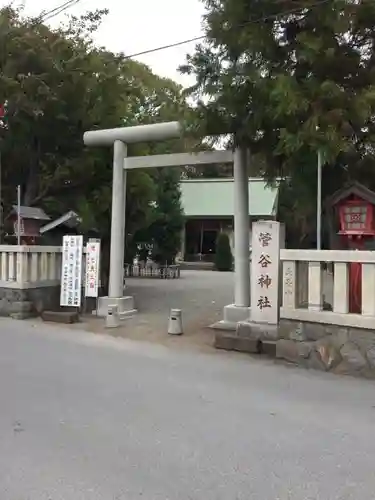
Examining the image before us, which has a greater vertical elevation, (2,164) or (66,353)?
(2,164)

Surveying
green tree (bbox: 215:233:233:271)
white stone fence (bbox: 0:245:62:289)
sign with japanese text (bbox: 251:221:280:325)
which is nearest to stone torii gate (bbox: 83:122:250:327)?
sign with japanese text (bbox: 251:221:280:325)

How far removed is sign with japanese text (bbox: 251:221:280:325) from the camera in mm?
8773

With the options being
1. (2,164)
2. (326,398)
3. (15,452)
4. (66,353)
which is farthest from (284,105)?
(2,164)

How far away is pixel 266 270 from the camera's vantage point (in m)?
8.87

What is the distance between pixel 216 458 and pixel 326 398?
2.24m

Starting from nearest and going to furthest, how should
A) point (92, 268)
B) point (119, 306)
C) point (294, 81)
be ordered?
point (294, 81)
point (119, 306)
point (92, 268)

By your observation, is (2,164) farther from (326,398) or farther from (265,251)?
(326,398)

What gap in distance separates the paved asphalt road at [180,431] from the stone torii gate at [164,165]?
2310mm

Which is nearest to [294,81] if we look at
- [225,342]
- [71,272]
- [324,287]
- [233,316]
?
[324,287]

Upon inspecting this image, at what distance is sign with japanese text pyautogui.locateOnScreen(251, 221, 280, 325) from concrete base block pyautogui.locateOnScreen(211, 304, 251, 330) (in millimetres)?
1019

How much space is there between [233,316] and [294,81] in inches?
170

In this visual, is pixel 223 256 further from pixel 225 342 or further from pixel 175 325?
pixel 225 342

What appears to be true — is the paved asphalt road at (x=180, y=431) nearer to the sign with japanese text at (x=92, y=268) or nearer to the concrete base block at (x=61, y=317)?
the concrete base block at (x=61, y=317)

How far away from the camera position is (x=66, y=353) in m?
8.47
